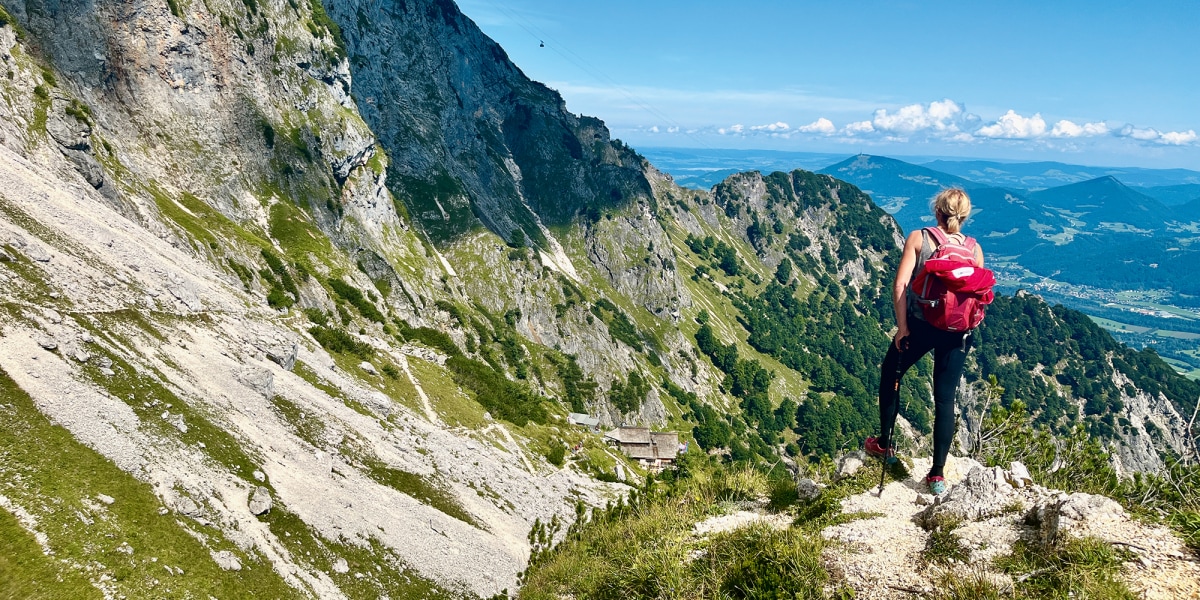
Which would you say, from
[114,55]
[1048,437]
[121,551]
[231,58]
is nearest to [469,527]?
[121,551]

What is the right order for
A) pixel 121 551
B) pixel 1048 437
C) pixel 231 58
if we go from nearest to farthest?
pixel 1048 437
pixel 121 551
pixel 231 58

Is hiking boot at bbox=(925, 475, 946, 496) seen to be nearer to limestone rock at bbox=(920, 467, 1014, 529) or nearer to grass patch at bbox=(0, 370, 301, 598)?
limestone rock at bbox=(920, 467, 1014, 529)

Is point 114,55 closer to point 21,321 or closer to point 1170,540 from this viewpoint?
point 21,321

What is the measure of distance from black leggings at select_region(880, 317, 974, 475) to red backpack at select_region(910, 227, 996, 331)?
39 cm

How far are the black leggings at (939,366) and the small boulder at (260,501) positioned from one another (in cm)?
2946

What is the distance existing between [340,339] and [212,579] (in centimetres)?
3907

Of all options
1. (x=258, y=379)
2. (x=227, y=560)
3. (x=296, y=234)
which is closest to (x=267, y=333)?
(x=258, y=379)

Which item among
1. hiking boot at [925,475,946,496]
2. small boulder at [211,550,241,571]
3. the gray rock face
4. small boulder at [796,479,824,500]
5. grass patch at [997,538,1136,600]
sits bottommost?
small boulder at [211,550,241,571]

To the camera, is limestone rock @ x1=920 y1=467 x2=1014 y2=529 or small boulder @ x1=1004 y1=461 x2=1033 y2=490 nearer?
limestone rock @ x1=920 y1=467 x2=1014 y2=529

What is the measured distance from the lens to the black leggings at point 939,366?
10.4 metres

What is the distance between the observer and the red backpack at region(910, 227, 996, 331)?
9.58m

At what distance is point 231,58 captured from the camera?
89.6 m

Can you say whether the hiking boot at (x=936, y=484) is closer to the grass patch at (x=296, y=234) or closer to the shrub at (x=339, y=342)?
the shrub at (x=339, y=342)

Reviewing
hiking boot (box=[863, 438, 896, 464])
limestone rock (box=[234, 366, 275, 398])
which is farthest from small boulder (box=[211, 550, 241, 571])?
hiking boot (box=[863, 438, 896, 464])
